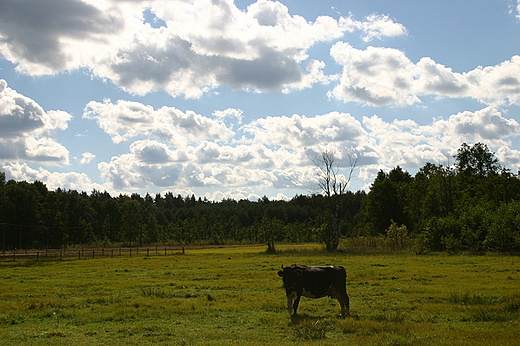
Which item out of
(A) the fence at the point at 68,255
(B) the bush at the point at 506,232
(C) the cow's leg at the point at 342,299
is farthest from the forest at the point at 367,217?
(C) the cow's leg at the point at 342,299

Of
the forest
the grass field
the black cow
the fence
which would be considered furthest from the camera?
the fence

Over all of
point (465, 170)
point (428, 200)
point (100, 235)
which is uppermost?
point (465, 170)

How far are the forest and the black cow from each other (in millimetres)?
32518

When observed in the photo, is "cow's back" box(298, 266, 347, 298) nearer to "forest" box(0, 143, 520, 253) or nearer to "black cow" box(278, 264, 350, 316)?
"black cow" box(278, 264, 350, 316)

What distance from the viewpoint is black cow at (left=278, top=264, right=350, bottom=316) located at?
12.1 meters

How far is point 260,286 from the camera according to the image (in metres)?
19.3

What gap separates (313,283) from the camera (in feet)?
39.8

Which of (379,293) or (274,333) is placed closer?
(274,333)

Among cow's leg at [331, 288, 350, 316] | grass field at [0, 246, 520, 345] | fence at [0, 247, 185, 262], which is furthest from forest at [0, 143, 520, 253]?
cow's leg at [331, 288, 350, 316]

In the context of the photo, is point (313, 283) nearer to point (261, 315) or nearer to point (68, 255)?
point (261, 315)

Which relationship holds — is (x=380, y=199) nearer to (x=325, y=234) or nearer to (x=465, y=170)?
(x=465, y=170)

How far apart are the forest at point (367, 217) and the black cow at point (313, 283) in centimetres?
3252

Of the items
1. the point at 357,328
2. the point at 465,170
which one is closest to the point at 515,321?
the point at 357,328

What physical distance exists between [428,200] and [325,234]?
19264 millimetres
